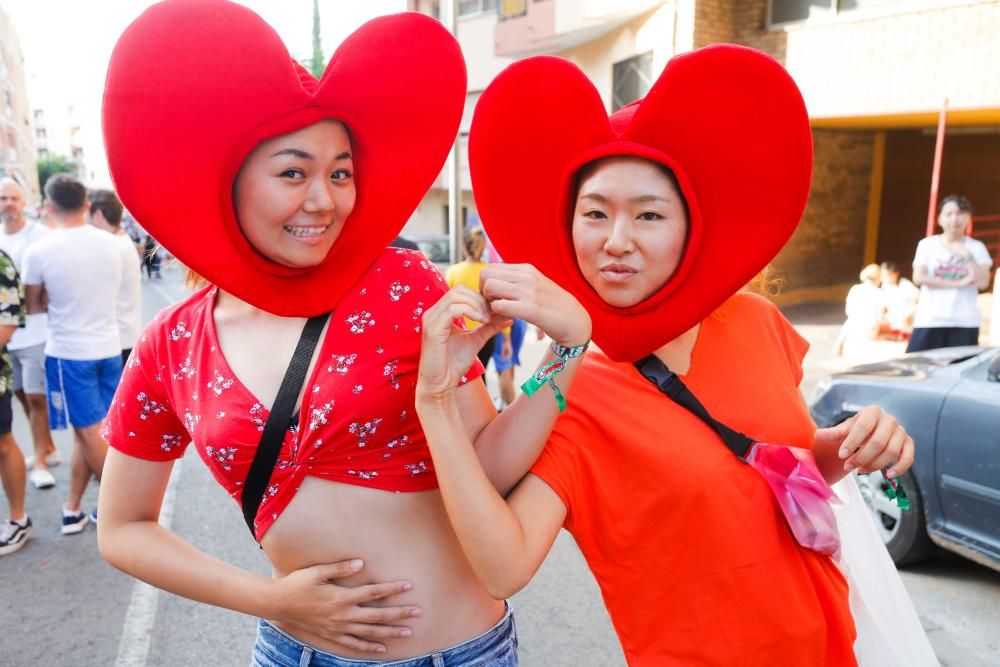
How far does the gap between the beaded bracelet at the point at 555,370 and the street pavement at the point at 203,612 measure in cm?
243

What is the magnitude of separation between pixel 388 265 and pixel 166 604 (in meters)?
3.10

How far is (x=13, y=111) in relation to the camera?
250 ft

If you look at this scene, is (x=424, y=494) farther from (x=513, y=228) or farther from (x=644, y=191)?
(x=644, y=191)

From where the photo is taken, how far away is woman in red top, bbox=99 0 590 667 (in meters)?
1.38

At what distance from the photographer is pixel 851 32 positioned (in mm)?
11258

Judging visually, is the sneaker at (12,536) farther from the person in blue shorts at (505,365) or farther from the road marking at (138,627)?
the person in blue shorts at (505,365)

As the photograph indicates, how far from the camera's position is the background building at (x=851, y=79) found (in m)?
10.4

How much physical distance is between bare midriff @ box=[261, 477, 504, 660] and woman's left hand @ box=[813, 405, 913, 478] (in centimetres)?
75

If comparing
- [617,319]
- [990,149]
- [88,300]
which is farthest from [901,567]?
[990,149]

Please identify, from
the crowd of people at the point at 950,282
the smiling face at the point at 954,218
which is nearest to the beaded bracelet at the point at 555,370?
the crowd of people at the point at 950,282

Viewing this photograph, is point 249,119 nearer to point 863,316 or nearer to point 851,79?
point 863,316

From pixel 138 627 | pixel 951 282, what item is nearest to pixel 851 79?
pixel 951 282

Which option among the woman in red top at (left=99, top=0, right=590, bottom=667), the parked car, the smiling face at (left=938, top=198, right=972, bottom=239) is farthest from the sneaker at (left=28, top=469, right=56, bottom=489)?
the smiling face at (left=938, top=198, right=972, bottom=239)

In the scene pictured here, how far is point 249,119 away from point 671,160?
2.43ft
